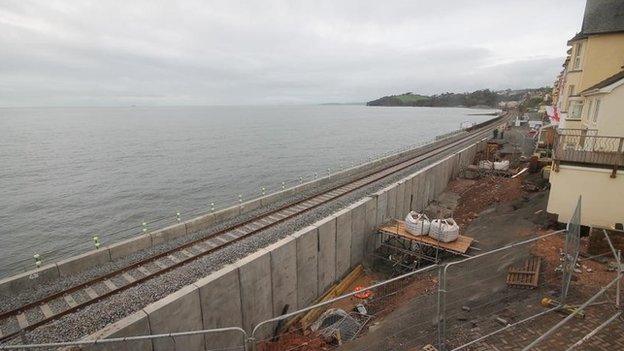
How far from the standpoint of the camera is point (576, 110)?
80.2ft

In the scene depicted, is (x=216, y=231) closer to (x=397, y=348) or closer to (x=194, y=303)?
(x=194, y=303)

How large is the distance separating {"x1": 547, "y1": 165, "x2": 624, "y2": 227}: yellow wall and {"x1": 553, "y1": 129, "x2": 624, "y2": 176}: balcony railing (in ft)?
1.16

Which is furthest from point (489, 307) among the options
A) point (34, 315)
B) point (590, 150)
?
point (34, 315)

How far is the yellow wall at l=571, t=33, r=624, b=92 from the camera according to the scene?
21.5 meters

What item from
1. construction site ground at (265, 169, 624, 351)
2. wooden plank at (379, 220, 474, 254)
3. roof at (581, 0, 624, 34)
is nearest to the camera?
construction site ground at (265, 169, 624, 351)

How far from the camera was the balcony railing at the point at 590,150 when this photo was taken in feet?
43.7

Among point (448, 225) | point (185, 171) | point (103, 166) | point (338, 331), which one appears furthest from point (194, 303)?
point (103, 166)

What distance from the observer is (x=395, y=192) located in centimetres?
1909

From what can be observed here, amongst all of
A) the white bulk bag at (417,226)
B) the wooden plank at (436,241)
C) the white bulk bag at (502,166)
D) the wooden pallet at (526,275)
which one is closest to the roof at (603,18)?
the white bulk bag at (502,166)

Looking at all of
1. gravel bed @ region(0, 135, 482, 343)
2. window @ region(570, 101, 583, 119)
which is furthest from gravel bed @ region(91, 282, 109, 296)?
window @ region(570, 101, 583, 119)

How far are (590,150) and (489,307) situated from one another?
33.1ft

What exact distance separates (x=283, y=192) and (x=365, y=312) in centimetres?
1111

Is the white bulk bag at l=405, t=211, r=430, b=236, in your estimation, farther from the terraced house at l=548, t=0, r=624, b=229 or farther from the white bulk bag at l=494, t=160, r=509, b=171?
the white bulk bag at l=494, t=160, r=509, b=171

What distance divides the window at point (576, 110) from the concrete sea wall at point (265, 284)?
53.5 ft
